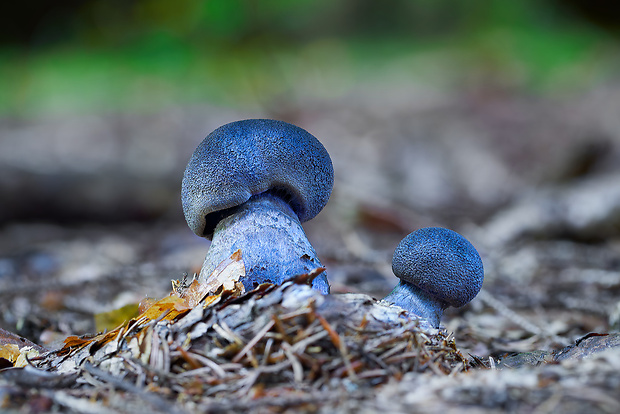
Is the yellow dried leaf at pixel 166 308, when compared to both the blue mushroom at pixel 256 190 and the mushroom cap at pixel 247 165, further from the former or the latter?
the mushroom cap at pixel 247 165

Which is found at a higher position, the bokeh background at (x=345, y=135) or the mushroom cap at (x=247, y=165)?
the bokeh background at (x=345, y=135)

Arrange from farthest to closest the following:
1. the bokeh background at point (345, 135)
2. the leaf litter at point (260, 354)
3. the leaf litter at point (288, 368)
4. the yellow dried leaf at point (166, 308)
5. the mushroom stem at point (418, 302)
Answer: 1. the bokeh background at point (345, 135)
2. the mushroom stem at point (418, 302)
3. the yellow dried leaf at point (166, 308)
4. the leaf litter at point (260, 354)
5. the leaf litter at point (288, 368)

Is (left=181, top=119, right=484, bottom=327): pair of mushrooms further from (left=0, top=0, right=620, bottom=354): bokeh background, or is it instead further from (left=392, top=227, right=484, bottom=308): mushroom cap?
(left=0, top=0, right=620, bottom=354): bokeh background

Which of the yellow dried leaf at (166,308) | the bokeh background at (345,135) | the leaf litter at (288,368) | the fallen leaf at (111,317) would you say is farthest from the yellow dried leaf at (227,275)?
the bokeh background at (345,135)

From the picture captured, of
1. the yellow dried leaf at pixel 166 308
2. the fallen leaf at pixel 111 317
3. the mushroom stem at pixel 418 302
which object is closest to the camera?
the yellow dried leaf at pixel 166 308

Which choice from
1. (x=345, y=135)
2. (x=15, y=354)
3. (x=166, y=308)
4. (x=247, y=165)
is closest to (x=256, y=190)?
(x=247, y=165)

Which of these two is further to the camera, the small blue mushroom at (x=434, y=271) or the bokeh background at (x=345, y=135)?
the bokeh background at (x=345, y=135)

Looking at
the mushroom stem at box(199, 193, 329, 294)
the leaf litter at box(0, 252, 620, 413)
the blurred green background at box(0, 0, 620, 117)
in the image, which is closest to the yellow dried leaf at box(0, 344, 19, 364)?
the leaf litter at box(0, 252, 620, 413)

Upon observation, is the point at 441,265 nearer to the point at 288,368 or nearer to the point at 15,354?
the point at 288,368

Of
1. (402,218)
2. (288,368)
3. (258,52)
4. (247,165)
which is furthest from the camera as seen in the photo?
(258,52)
